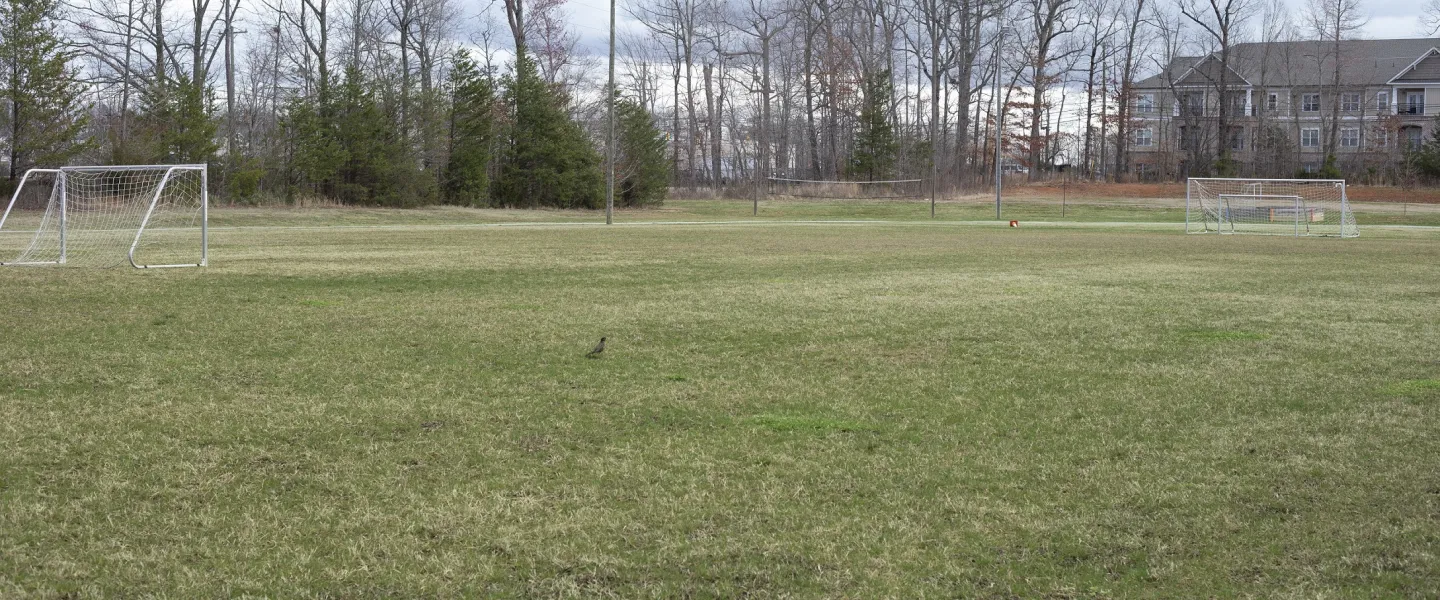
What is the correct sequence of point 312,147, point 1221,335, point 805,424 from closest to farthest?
point 805,424 < point 1221,335 < point 312,147

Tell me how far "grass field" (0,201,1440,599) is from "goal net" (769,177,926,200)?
43.0 m

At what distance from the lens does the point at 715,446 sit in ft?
16.3

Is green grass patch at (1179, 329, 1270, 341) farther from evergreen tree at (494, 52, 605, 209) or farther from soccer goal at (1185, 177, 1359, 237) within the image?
evergreen tree at (494, 52, 605, 209)

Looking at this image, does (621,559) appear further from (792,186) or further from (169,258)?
(792,186)

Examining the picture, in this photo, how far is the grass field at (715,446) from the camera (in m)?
3.41

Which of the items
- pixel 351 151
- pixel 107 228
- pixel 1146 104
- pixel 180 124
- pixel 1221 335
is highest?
pixel 1146 104

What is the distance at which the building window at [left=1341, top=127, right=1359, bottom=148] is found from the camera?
77562 millimetres

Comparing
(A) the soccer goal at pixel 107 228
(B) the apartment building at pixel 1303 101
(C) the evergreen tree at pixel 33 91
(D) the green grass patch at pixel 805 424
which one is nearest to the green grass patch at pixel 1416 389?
(D) the green grass patch at pixel 805 424

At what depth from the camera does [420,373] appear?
6.88 metres

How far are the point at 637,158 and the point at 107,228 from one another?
27.3 m

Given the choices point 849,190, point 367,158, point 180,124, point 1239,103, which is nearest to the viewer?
point 180,124

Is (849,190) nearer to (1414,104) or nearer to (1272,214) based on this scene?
(1272,214)

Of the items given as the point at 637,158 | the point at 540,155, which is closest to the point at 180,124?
the point at 540,155

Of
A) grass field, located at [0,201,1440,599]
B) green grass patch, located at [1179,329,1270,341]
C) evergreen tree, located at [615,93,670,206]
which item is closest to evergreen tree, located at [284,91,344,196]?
evergreen tree, located at [615,93,670,206]
